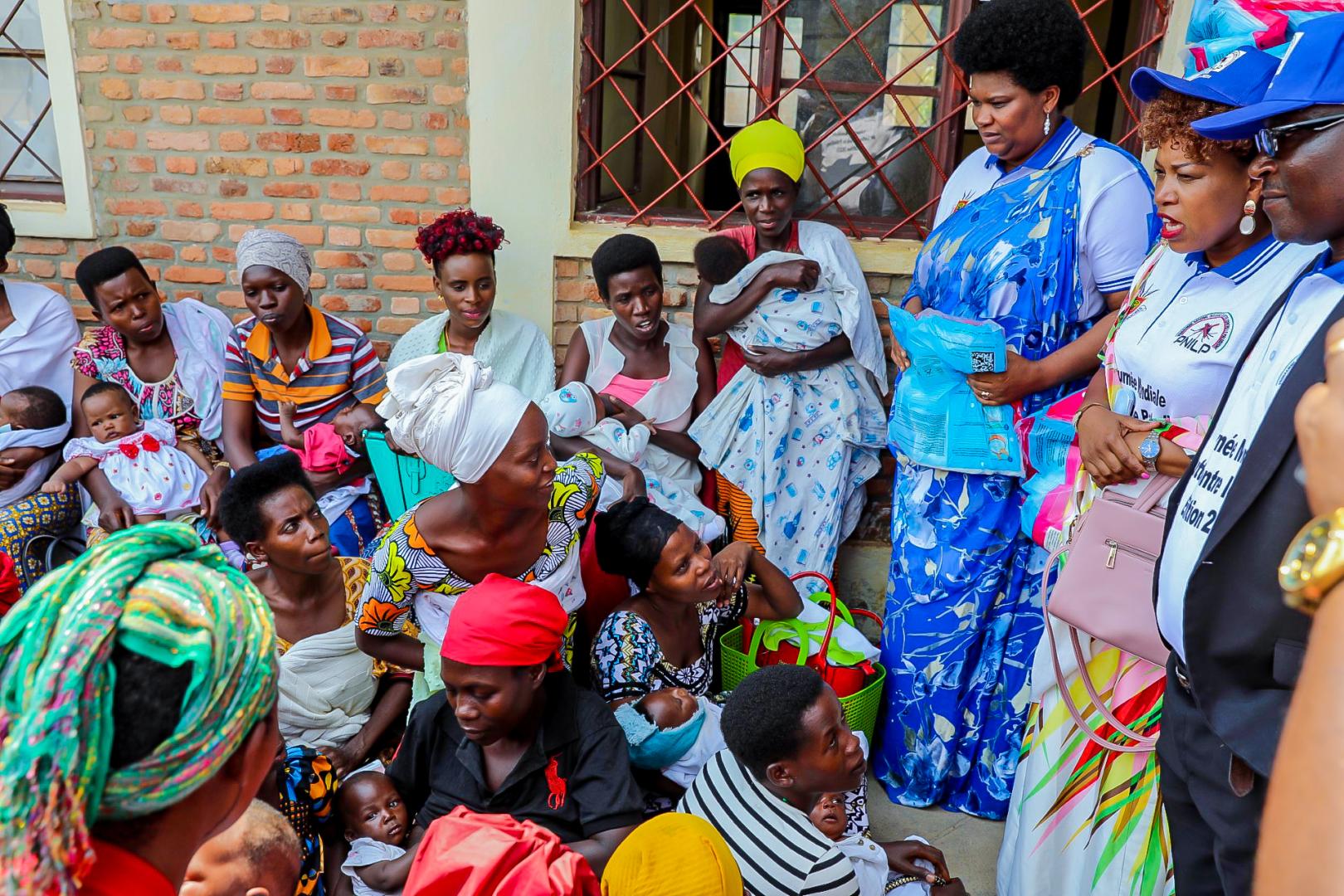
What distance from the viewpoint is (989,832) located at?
3.21 m

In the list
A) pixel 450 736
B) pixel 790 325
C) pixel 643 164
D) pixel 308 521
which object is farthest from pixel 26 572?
pixel 643 164

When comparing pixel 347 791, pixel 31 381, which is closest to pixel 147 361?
pixel 31 381

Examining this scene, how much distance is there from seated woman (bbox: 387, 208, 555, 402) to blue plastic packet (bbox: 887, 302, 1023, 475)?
1516 mm

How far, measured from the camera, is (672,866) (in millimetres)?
1773

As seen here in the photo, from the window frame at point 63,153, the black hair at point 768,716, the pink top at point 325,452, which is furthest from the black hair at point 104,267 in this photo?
the black hair at point 768,716

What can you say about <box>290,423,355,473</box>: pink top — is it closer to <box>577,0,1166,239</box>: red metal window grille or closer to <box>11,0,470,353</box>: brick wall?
<box>11,0,470,353</box>: brick wall

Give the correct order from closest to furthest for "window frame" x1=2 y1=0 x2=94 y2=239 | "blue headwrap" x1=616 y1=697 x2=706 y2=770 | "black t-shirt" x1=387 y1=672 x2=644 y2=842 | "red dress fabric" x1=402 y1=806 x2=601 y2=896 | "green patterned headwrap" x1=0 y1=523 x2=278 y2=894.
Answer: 1. "green patterned headwrap" x1=0 y1=523 x2=278 y2=894
2. "red dress fabric" x1=402 y1=806 x2=601 y2=896
3. "black t-shirt" x1=387 y1=672 x2=644 y2=842
4. "blue headwrap" x1=616 y1=697 x2=706 y2=770
5. "window frame" x1=2 y1=0 x2=94 y2=239

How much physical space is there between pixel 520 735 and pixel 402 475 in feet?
4.76

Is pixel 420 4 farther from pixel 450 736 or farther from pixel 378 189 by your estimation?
pixel 450 736

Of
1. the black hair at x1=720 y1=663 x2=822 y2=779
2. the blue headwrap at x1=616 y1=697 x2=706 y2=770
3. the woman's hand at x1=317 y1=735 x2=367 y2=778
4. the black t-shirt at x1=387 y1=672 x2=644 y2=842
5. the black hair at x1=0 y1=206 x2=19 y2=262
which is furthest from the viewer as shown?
the black hair at x1=0 y1=206 x2=19 y2=262

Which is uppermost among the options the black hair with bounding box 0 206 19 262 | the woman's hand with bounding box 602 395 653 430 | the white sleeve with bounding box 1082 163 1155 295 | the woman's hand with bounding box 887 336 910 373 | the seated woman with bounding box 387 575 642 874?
the white sleeve with bounding box 1082 163 1155 295

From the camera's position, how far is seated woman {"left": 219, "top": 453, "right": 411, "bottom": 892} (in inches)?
112

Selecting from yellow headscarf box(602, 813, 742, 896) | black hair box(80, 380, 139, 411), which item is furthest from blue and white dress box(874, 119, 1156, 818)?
black hair box(80, 380, 139, 411)

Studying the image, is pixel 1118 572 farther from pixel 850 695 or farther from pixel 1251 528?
pixel 850 695
